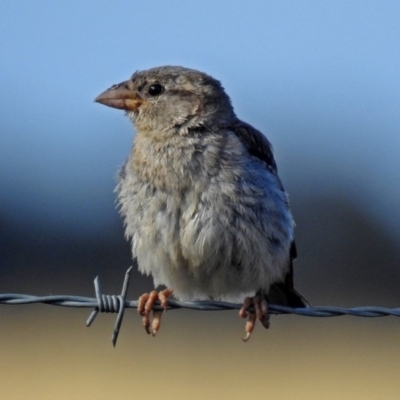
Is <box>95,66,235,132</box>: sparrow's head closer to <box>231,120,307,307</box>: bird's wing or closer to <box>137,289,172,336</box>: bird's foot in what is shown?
<box>231,120,307,307</box>: bird's wing

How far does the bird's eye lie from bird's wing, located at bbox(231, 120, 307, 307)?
1.88ft

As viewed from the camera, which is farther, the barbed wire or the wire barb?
the wire barb

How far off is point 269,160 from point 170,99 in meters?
0.80

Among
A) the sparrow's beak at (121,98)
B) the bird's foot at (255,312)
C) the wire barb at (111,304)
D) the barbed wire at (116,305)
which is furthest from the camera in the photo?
the sparrow's beak at (121,98)

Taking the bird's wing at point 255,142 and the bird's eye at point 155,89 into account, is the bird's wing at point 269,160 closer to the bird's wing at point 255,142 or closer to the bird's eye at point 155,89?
the bird's wing at point 255,142

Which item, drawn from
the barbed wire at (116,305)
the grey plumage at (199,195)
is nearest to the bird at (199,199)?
the grey plumage at (199,195)

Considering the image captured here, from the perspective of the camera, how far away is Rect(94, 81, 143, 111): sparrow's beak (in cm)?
805

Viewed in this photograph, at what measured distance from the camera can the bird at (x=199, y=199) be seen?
24.4 ft

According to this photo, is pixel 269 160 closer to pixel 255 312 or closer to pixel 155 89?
pixel 155 89

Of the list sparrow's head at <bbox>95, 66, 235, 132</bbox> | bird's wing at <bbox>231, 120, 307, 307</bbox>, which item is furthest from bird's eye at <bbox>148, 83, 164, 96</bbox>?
bird's wing at <bbox>231, 120, 307, 307</bbox>

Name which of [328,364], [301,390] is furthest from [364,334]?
[301,390]

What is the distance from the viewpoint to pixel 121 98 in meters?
8.08

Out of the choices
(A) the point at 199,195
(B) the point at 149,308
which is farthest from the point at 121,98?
(B) the point at 149,308

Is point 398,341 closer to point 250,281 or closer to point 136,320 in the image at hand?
point 136,320
